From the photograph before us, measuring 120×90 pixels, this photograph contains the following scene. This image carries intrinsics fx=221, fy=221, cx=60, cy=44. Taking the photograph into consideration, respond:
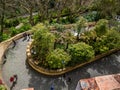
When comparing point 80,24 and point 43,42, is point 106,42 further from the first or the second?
point 43,42

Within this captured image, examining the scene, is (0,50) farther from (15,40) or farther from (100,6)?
(100,6)

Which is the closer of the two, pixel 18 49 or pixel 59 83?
pixel 59 83

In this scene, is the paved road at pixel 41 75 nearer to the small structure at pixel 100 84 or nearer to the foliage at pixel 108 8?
the small structure at pixel 100 84

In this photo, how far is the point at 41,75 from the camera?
30.0 m

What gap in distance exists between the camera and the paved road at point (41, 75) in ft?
94.1

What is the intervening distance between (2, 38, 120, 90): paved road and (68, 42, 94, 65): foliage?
142cm

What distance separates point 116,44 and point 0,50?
1751 centimetres

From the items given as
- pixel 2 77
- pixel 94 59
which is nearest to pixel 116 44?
pixel 94 59

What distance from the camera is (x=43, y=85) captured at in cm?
2855

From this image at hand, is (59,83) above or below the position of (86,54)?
below

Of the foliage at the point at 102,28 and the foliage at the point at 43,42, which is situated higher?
the foliage at the point at 102,28

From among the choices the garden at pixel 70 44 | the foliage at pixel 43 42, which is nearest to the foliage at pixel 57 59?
the garden at pixel 70 44

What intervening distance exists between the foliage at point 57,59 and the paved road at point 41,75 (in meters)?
1.62

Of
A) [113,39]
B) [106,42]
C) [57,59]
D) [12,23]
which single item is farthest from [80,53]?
[12,23]
